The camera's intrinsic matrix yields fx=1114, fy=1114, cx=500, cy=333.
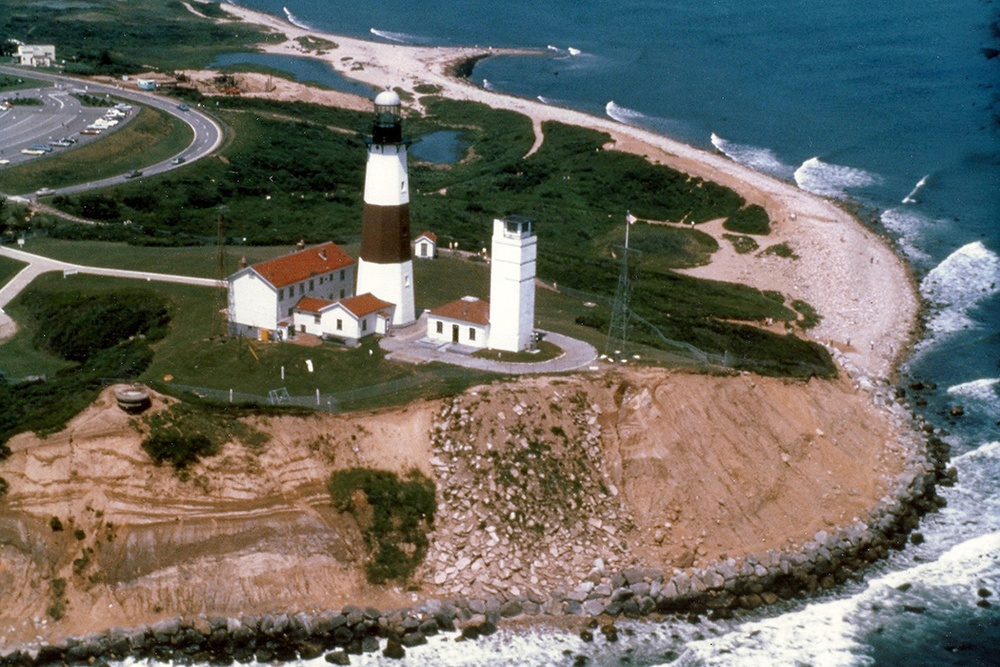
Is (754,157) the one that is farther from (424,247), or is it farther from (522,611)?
(522,611)

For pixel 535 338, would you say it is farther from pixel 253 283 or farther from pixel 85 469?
pixel 85 469

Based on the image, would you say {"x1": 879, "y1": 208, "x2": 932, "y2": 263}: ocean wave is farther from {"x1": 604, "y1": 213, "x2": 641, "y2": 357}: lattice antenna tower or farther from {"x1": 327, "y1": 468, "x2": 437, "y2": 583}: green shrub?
{"x1": 327, "y1": 468, "x2": 437, "y2": 583}: green shrub

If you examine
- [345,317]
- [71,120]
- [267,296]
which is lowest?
[345,317]

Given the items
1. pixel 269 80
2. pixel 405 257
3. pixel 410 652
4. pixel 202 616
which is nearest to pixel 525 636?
pixel 410 652

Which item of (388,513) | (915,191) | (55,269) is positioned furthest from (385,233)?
(915,191)

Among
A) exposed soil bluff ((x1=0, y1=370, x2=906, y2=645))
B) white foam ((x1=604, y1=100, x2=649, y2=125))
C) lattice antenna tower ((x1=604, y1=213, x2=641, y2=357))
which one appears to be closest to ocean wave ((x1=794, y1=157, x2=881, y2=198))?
white foam ((x1=604, y1=100, x2=649, y2=125))

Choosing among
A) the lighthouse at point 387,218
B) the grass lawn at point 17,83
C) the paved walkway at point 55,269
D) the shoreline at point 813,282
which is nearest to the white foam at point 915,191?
the shoreline at point 813,282

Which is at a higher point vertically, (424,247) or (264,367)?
(424,247)

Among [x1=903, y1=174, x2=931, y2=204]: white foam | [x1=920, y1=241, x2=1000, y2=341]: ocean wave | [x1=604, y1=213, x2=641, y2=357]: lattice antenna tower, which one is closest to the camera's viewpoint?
[x1=604, y1=213, x2=641, y2=357]: lattice antenna tower
